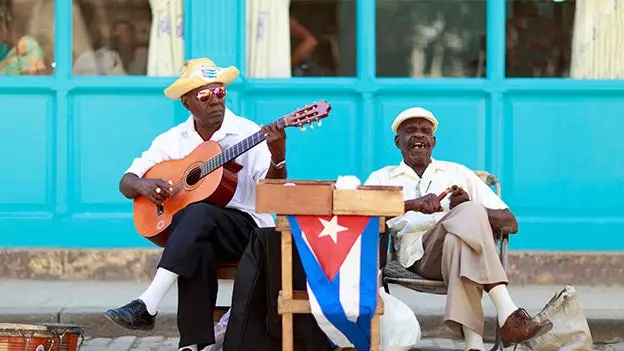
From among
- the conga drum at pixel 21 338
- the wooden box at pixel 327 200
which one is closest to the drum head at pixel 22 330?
the conga drum at pixel 21 338

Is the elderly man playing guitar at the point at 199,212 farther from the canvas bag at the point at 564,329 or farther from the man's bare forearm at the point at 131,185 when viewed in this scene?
the canvas bag at the point at 564,329

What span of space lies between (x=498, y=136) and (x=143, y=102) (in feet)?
7.77

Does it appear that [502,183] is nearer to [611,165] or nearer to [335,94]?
[611,165]

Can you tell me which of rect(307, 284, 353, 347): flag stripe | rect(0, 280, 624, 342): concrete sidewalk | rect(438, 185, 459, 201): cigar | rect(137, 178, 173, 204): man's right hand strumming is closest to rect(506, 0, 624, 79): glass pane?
rect(0, 280, 624, 342): concrete sidewalk

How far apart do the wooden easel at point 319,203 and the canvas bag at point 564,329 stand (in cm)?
89

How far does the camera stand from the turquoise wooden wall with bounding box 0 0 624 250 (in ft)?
22.2

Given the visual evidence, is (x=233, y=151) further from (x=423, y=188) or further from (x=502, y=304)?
(x=502, y=304)

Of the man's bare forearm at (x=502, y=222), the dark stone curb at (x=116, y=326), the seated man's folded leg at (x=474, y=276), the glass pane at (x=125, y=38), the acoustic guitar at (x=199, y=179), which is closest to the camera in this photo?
the seated man's folded leg at (x=474, y=276)

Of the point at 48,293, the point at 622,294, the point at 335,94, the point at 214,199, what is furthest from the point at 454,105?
the point at 48,293

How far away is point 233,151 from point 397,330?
3.69ft

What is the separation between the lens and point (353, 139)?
22.3ft

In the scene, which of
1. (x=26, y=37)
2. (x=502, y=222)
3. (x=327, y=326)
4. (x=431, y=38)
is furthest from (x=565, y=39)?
(x=26, y=37)

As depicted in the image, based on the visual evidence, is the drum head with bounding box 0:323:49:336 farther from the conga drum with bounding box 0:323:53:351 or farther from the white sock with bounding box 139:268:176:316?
the white sock with bounding box 139:268:176:316

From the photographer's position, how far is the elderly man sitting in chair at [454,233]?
15.2ft
